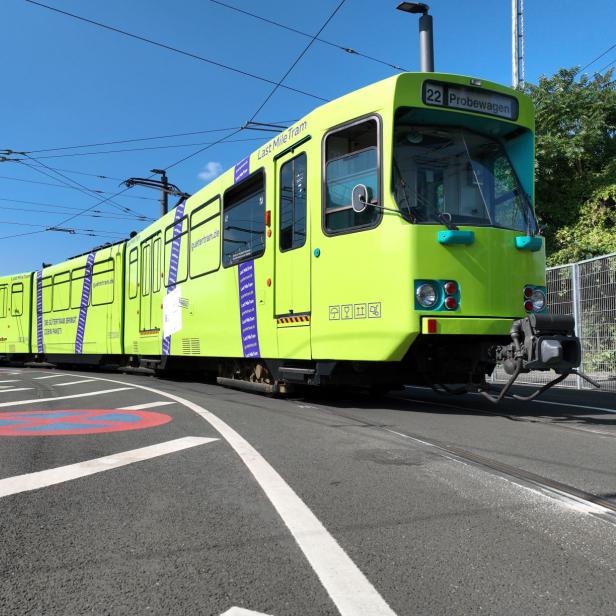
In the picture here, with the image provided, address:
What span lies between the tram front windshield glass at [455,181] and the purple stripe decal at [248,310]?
3.16 meters

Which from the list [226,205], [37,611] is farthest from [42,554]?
[226,205]

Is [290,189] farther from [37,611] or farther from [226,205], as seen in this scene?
[37,611]

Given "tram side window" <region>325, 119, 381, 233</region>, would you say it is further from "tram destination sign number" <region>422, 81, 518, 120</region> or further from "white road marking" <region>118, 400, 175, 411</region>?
"white road marking" <region>118, 400, 175, 411</region>

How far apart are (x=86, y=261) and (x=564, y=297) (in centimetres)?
1351

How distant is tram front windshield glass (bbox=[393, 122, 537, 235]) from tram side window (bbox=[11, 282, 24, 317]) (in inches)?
750

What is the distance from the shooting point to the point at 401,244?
662 centimetres

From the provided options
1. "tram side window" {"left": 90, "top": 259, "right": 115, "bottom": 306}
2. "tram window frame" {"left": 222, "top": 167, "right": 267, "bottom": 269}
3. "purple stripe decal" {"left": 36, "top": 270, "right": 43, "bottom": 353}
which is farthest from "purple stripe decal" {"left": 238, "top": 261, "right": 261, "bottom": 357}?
"purple stripe decal" {"left": 36, "top": 270, "right": 43, "bottom": 353}

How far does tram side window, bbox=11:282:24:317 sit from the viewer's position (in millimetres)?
21891

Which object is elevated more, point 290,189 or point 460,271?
point 290,189

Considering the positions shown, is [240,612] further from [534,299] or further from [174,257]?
[174,257]

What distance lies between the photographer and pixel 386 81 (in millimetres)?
6824

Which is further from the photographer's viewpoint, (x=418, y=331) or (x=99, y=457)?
(x=418, y=331)

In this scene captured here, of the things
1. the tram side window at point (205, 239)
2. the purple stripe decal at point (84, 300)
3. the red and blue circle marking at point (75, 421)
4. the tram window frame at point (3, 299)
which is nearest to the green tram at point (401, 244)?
the tram side window at point (205, 239)

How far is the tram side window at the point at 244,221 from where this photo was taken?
8.99m
